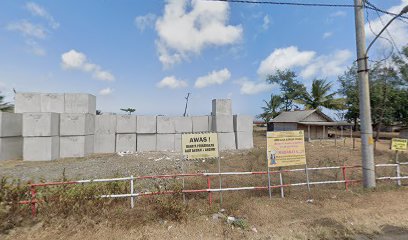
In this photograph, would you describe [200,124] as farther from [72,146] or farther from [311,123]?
[311,123]

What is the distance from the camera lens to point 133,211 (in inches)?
196

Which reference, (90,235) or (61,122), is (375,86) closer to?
(90,235)

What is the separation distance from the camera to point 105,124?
18.9 meters

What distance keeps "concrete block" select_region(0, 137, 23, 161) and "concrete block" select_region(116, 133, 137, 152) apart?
21.0 feet

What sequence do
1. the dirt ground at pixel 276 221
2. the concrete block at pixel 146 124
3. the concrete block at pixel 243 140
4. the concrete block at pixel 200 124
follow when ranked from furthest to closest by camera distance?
the concrete block at pixel 200 124, the concrete block at pixel 243 140, the concrete block at pixel 146 124, the dirt ground at pixel 276 221

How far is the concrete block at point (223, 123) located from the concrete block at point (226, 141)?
0.36 meters

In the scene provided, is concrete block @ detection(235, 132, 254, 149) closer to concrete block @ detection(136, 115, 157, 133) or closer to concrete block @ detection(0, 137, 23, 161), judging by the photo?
concrete block @ detection(136, 115, 157, 133)

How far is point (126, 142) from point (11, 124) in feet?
24.7

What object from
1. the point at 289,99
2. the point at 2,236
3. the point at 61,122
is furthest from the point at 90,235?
the point at 289,99

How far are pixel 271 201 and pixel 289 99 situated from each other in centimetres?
3928

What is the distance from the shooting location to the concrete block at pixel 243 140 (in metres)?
20.9

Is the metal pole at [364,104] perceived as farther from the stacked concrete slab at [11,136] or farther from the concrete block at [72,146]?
the stacked concrete slab at [11,136]

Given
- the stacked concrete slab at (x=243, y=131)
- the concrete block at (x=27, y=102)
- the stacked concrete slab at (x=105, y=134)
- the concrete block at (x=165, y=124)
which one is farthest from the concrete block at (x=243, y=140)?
the concrete block at (x=27, y=102)

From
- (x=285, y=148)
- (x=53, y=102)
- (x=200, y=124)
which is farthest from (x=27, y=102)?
(x=285, y=148)
